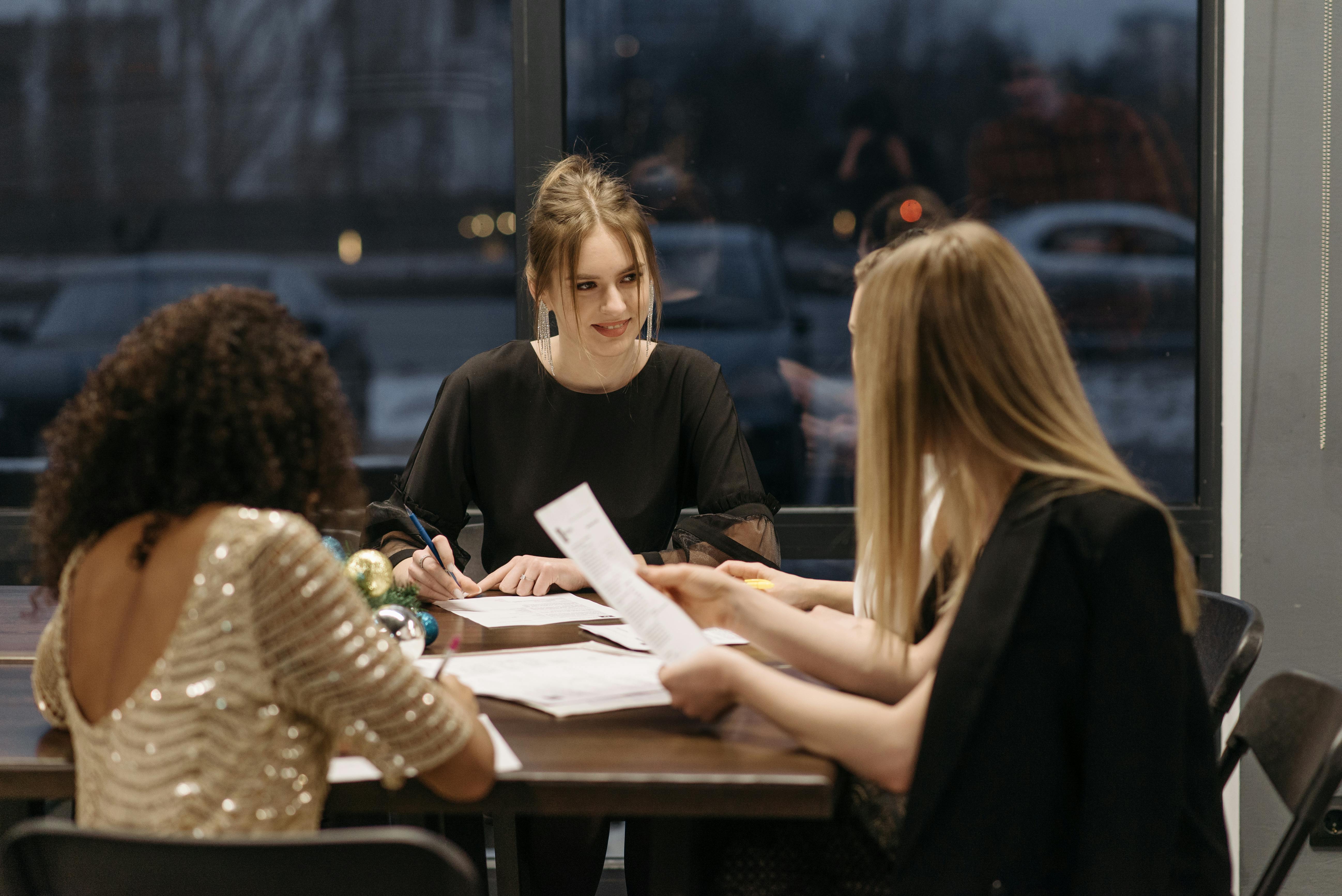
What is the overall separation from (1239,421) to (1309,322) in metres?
0.28

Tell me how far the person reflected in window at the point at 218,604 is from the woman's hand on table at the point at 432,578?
86 cm

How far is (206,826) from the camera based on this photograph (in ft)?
3.32

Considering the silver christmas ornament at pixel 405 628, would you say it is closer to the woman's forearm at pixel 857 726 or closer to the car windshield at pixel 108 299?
the woman's forearm at pixel 857 726

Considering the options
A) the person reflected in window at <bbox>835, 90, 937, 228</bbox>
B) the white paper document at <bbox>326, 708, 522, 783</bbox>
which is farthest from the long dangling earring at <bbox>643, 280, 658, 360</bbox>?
the white paper document at <bbox>326, 708, 522, 783</bbox>

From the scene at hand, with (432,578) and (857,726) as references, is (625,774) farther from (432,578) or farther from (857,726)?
(432,578)

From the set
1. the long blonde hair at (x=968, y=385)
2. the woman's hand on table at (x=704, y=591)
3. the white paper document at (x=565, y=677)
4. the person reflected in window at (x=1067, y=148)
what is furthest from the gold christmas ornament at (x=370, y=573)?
the person reflected in window at (x=1067, y=148)

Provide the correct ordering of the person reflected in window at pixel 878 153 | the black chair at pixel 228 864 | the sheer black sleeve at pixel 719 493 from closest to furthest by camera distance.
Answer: the black chair at pixel 228 864
the sheer black sleeve at pixel 719 493
the person reflected in window at pixel 878 153

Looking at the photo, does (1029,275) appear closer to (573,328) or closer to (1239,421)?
(573,328)

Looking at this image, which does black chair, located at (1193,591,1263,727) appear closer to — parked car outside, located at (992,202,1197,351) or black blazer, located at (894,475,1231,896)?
black blazer, located at (894,475,1231,896)

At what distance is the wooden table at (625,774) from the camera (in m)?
1.13

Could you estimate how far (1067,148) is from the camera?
2973mm

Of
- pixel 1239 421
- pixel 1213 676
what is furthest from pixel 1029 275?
pixel 1239 421

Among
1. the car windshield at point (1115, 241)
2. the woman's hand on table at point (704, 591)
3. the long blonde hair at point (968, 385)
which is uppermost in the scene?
the car windshield at point (1115, 241)

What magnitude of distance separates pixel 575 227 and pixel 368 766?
53.8 inches
